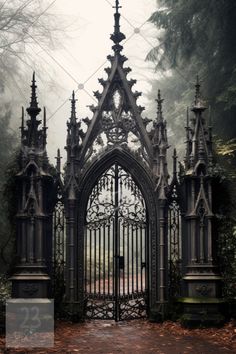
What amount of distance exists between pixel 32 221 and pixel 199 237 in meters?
4.06

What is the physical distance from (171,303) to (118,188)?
10.4 ft

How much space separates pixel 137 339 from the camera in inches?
384

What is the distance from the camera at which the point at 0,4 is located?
19375 millimetres

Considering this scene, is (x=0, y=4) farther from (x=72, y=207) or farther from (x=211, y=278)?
(x=211, y=278)

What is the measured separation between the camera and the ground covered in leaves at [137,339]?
8.62m

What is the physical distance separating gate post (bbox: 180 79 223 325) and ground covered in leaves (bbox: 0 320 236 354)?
0.55 metres

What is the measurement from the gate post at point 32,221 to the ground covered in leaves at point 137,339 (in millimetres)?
1214

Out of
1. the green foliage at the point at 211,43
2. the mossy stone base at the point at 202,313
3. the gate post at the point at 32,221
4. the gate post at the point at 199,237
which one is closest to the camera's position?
the mossy stone base at the point at 202,313

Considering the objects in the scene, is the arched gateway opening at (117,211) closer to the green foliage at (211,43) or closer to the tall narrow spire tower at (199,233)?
the tall narrow spire tower at (199,233)

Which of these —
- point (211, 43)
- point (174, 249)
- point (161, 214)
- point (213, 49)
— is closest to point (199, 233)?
point (174, 249)

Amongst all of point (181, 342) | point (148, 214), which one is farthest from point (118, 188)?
point (181, 342)

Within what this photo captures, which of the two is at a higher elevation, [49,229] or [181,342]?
[49,229]

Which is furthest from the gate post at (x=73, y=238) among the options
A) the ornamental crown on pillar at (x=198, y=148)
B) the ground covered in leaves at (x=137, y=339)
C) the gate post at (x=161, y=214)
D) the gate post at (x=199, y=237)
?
the ornamental crown on pillar at (x=198, y=148)

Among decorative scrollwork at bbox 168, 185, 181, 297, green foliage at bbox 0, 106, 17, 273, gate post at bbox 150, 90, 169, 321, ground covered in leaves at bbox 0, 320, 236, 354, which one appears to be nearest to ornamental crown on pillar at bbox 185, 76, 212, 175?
gate post at bbox 150, 90, 169, 321
